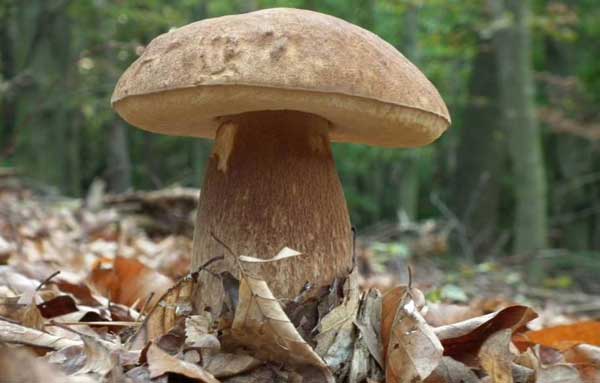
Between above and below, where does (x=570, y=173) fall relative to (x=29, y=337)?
below

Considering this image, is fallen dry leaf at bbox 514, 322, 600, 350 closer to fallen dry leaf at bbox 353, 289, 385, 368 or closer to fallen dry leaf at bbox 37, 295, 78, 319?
fallen dry leaf at bbox 353, 289, 385, 368

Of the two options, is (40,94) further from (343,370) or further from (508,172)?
(508,172)

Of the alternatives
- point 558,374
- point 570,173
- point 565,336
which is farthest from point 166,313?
point 570,173

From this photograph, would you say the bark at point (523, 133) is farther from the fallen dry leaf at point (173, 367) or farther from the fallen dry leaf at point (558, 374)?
the fallen dry leaf at point (173, 367)

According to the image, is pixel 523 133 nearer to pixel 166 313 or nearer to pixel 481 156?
pixel 481 156

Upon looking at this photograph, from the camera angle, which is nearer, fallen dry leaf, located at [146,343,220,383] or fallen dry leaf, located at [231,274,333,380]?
fallen dry leaf, located at [146,343,220,383]

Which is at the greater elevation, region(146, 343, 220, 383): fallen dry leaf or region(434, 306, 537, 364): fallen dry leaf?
region(146, 343, 220, 383): fallen dry leaf

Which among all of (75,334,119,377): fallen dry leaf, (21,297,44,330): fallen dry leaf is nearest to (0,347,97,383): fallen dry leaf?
(75,334,119,377): fallen dry leaf
